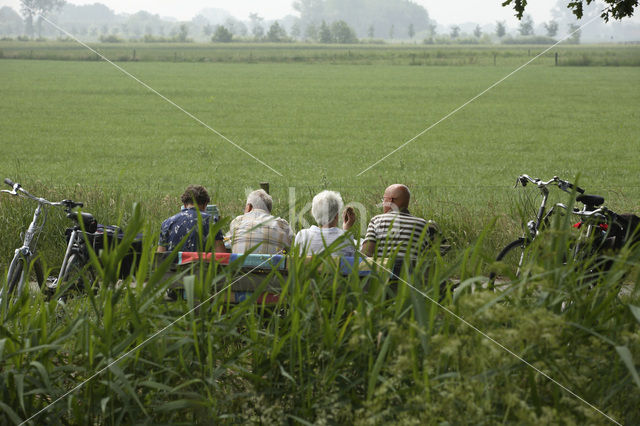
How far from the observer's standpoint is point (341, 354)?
9.27 feet

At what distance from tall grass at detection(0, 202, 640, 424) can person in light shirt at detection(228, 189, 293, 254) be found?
177cm

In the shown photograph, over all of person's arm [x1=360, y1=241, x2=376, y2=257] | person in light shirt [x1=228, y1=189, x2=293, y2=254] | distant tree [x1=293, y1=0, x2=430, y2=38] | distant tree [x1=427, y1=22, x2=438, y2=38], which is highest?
distant tree [x1=293, y1=0, x2=430, y2=38]

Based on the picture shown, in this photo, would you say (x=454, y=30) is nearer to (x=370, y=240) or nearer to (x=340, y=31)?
(x=340, y=31)

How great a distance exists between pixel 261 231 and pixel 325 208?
45 cm

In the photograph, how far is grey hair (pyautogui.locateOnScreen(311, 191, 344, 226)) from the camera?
4836 mm

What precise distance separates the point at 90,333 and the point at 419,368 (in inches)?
46.4

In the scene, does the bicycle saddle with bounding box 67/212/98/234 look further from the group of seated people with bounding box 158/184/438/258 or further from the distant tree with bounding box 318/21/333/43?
the distant tree with bounding box 318/21/333/43

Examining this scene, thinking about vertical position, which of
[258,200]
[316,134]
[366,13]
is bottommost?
[316,134]

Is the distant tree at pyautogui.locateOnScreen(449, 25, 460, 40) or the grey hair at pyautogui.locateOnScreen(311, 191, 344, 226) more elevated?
the distant tree at pyautogui.locateOnScreen(449, 25, 460, 40)

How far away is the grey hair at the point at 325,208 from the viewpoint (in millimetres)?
4836

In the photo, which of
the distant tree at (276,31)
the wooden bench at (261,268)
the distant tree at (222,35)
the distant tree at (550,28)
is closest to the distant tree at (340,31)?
the distant tree at (276,31)

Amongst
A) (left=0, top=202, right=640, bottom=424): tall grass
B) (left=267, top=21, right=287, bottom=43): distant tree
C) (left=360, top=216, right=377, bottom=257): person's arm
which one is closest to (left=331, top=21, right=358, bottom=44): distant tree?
(left=267, top=21, right=287, bottom=43): distant tree

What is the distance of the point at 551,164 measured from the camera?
22.8 meters

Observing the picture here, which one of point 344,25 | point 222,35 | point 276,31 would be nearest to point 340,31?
point 344,25
